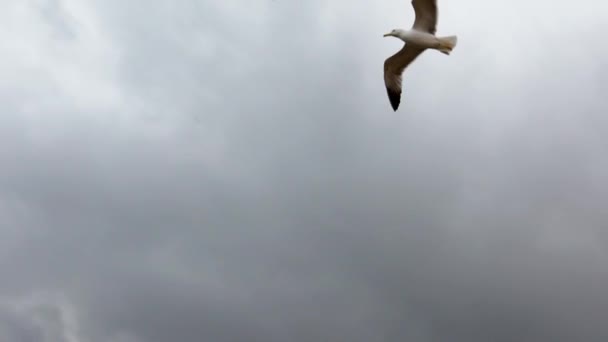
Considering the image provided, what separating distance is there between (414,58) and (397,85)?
1082 mm

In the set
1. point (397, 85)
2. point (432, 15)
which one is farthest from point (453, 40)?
point (397, 85)

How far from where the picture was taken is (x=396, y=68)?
2555 cm

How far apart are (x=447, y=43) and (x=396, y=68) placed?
2.68 metres

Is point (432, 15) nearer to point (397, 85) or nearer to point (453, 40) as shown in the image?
point (453, 40)

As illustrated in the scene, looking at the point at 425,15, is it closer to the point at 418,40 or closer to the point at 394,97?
the point at 418,40

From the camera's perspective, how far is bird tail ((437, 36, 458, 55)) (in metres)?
23.1

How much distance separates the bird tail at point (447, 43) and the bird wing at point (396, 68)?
4.23 feet

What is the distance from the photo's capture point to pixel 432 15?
23094mm

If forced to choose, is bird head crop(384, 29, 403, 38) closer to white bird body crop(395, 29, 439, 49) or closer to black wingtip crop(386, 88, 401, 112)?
white bird body crop(395, 29, 439, 49)

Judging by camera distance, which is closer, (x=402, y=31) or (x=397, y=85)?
(x=402, y=31)

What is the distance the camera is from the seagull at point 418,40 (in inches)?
906

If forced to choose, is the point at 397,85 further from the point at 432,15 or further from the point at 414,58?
the point at 432,15

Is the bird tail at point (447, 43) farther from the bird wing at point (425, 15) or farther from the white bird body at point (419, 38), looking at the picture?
the bird wing at point (425, 15)

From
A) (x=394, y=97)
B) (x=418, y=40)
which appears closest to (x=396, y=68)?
(x=394, y=97)
